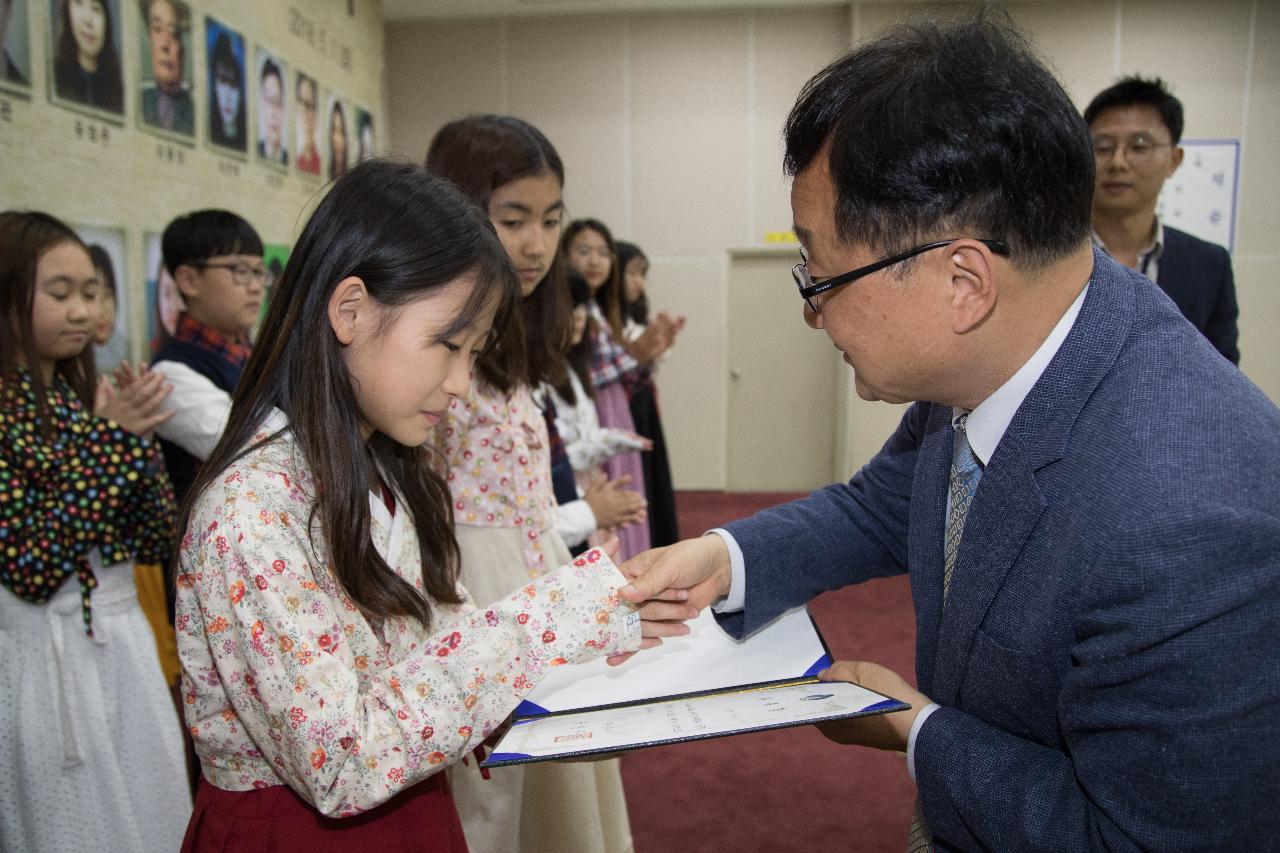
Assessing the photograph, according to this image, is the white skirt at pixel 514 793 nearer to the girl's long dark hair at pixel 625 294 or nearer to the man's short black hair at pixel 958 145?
the man's short black hair at pixel 958 145

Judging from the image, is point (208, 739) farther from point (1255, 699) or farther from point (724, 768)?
point (724, 768)

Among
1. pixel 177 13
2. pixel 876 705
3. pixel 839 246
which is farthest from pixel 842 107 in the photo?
pixel 177 13

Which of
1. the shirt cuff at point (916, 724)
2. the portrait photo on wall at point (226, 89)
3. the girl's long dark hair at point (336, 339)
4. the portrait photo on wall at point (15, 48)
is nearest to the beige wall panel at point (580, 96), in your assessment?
the portrait photo on wall at point (226, 89)

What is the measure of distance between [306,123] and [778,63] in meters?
4.05

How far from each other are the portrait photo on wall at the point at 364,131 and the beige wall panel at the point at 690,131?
2296 mm

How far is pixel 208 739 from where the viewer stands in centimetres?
121

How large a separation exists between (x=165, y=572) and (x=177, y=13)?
2.35m

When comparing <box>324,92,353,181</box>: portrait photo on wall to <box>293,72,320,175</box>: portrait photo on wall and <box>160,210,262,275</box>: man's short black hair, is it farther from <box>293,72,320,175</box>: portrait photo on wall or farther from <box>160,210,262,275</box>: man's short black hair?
<box>160,210,262,275</box>: man's short black hair

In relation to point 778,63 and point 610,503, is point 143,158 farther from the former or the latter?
point 778,63

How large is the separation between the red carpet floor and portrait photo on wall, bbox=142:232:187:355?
2.41 metres

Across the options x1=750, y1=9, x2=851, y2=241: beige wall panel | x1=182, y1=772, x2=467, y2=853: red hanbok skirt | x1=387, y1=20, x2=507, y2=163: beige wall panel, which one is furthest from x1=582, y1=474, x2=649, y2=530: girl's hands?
x1=387, y1=20, x2=507, y2=163: beige wall panel

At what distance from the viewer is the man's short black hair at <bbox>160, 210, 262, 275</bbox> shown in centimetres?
288

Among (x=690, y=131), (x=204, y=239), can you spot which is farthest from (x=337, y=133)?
(x=690, y=131)

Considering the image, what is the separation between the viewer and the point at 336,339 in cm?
124
